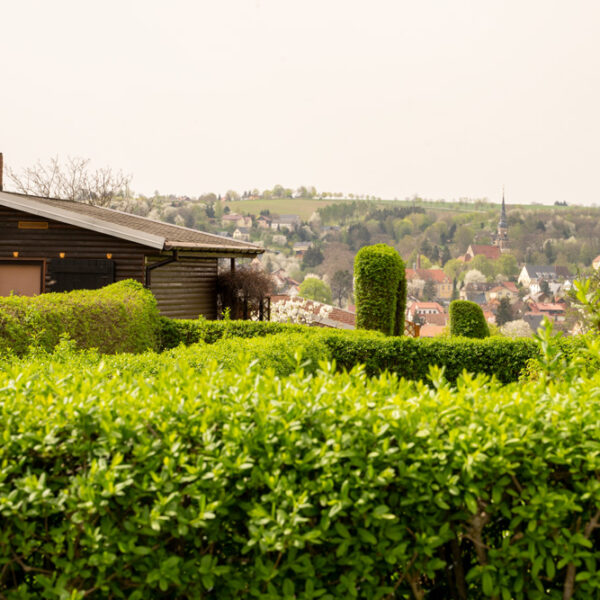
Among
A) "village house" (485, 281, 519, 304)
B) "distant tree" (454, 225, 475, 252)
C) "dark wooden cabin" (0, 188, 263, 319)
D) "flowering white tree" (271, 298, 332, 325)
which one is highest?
"distant tree" (454, 225, 475, 252)

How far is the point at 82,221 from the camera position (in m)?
17.6

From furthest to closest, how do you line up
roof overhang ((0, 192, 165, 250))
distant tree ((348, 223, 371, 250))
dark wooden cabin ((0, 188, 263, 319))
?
1. distant tree ((348, 223, 371, 250))
2. dark wooden cabin ((0, 188, 263, 319))
3. roof overhang ((0, 192, 165, 250))

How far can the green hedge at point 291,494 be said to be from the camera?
289cm

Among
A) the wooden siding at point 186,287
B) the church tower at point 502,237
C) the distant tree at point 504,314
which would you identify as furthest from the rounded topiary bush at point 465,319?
the church tower at point 502,237

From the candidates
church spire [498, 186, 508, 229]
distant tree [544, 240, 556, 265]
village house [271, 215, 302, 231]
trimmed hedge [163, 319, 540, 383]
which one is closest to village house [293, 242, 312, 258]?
village house [271, 215, 302, 231]

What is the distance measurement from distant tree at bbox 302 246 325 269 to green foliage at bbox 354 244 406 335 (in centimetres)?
5614

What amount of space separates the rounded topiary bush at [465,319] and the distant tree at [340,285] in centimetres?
4594

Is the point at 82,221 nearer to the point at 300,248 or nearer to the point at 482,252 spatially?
the point at 300,248

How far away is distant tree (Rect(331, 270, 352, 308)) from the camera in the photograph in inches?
2697

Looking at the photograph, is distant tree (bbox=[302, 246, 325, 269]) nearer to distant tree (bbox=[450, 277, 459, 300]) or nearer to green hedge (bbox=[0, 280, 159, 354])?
distant tree (bbox=[450, 277, 459, 300])

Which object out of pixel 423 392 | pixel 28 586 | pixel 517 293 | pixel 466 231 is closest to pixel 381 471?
pixel 423 392

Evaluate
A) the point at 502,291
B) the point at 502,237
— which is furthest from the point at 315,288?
the point at 502,237

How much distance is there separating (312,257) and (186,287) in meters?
54.9

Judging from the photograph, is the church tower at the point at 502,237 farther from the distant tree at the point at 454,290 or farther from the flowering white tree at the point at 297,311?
the flowering white tree at the point at 297,311
